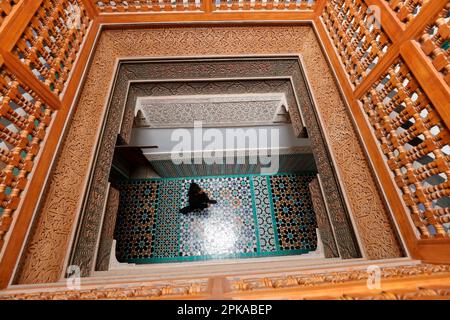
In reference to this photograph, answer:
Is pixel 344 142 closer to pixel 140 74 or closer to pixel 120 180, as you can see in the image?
pixel 140 74

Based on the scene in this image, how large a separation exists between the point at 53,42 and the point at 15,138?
0.65 metres

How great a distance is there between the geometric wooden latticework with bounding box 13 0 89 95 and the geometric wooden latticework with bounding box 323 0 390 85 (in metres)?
1.78

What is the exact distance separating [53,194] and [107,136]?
0.52 m

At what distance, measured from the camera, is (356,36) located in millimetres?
1287

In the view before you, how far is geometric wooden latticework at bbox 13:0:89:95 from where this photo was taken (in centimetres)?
101

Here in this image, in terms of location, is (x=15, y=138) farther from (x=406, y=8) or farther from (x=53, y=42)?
(x=406, y=8)

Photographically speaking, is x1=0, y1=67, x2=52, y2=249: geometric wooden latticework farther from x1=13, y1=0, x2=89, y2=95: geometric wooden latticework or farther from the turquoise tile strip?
the turquoise tile strip

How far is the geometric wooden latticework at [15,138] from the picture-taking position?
32.4 inches

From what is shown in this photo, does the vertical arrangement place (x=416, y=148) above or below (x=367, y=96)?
below

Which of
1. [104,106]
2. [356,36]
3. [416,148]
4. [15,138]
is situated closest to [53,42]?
[104,106]

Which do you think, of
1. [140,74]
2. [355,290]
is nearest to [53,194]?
[140,74]

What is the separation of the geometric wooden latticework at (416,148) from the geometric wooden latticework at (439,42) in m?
0.10

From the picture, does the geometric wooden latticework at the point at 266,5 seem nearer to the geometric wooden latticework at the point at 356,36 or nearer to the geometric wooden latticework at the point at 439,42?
the geometric wooden latticework at the point at 356,36

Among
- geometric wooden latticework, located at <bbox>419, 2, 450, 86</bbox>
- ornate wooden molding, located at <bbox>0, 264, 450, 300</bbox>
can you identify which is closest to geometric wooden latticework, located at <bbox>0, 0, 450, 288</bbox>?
geometric wooden latticework, located at <bbox>419, 2, 450, 86</bbox>
